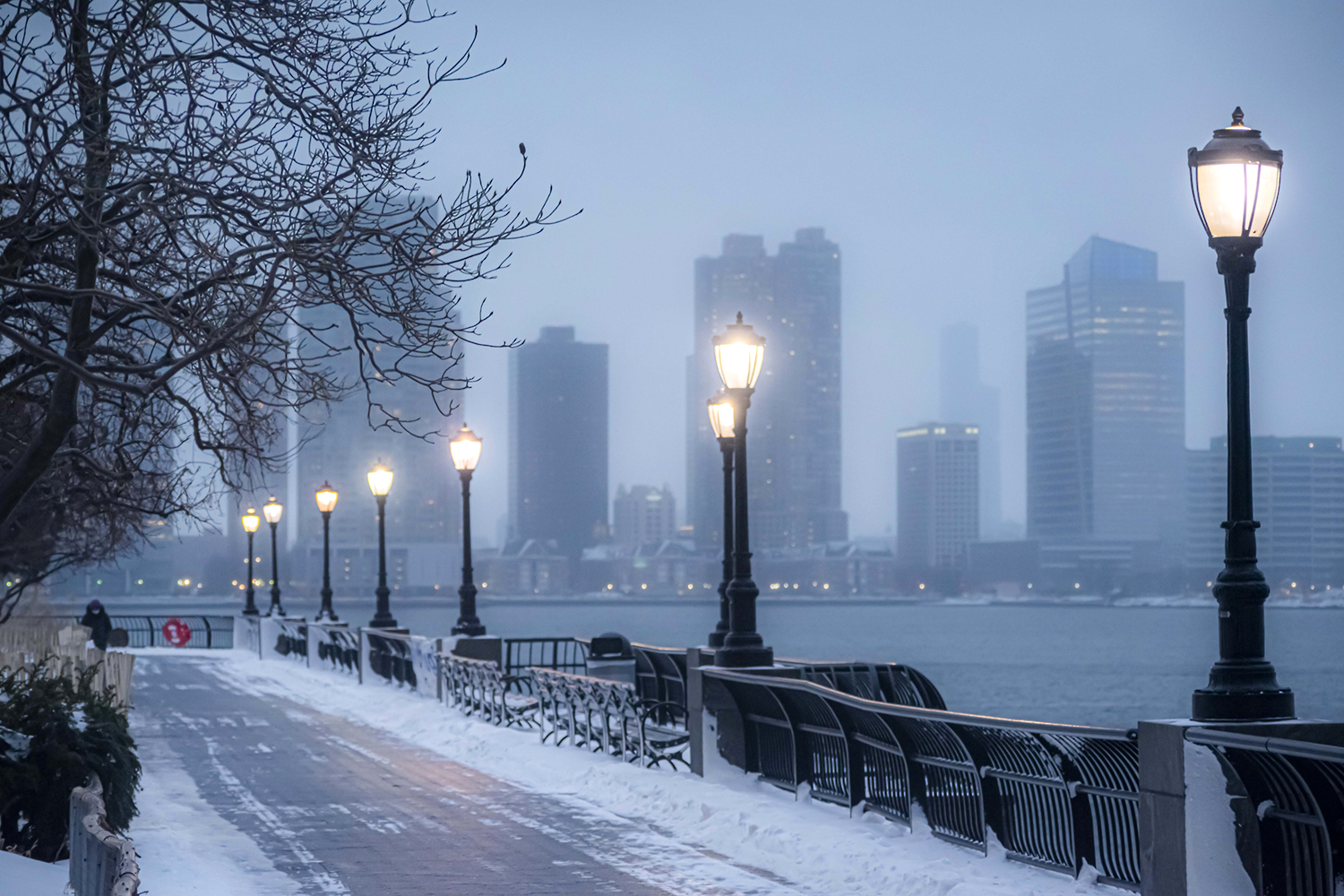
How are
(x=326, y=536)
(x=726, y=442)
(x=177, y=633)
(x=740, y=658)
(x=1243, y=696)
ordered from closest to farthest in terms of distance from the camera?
1. (x=1243, y=696)
2. (x=740, y=658)
3. (x=726, y=442)
4. (x=326, y=536)
5. (x=177, y=633)

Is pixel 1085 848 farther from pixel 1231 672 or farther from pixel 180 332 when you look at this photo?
pixel 180 332

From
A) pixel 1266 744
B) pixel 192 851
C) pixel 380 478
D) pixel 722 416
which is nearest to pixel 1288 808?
pixel 1266 744

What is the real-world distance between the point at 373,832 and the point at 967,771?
211 inches

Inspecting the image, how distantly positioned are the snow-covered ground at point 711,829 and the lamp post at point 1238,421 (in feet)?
5.95

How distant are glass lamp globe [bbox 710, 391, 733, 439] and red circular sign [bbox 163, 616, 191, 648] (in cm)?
3159

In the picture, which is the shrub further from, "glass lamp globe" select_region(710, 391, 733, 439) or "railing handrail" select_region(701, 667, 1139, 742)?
"glass lamp globe" select_region(710, 391, 733, 439)

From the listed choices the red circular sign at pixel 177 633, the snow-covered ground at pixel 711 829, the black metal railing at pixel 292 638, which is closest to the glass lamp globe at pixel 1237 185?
the snow-covered ground at pixel 711 829

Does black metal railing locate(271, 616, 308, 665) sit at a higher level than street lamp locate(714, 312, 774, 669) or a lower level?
lower

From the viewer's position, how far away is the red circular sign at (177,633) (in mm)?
48344

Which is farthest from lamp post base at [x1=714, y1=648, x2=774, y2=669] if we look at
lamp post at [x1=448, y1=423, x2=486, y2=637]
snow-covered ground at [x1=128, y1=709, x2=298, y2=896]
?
lamp post at [x1=448, y1=423, x2=486, y2=637]

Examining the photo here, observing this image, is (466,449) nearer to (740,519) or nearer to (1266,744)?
(740,519)

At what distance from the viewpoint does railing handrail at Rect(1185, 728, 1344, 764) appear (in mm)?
6762

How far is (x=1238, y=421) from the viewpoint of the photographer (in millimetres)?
8188

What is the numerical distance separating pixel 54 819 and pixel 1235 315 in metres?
8.43
